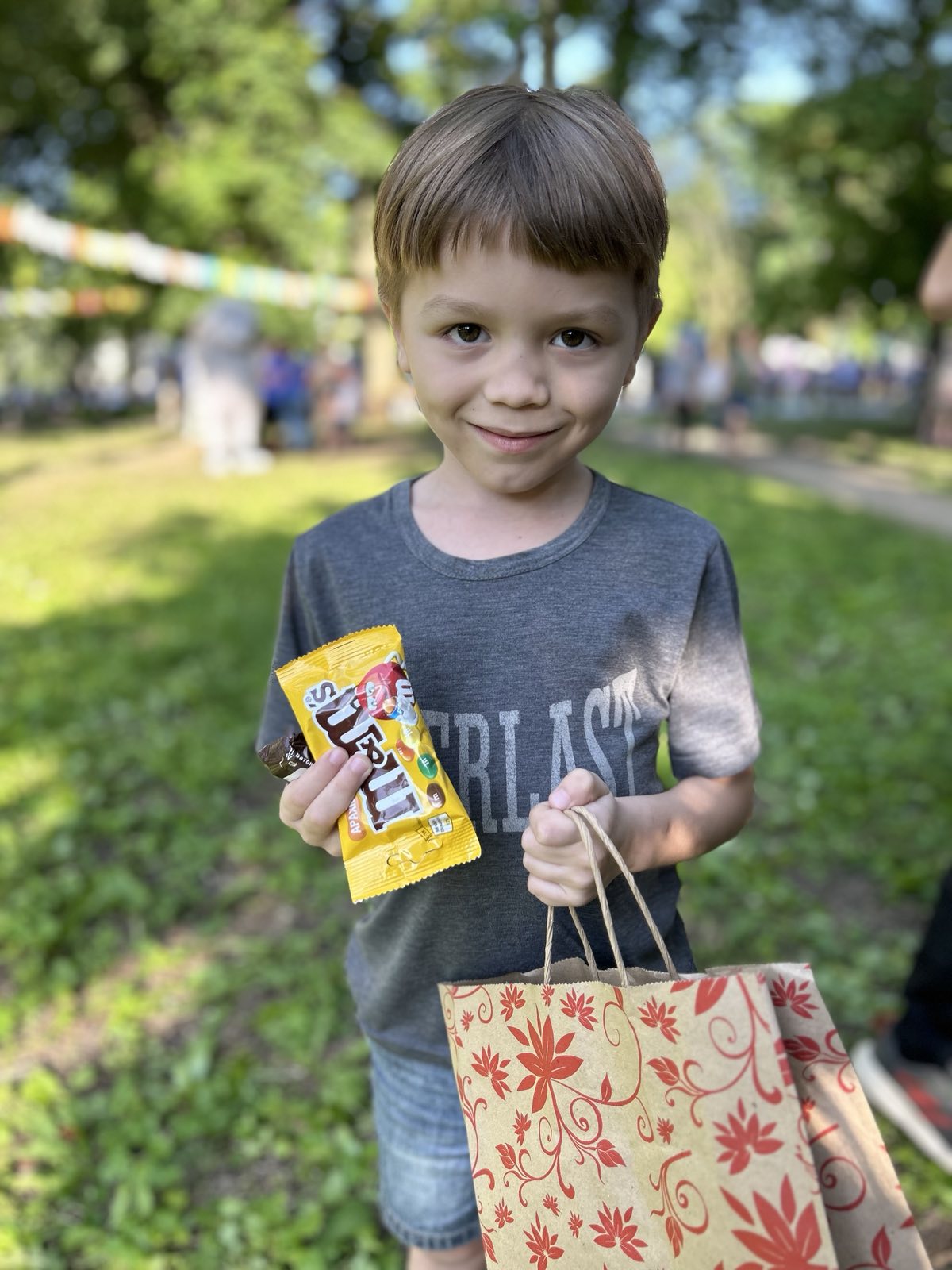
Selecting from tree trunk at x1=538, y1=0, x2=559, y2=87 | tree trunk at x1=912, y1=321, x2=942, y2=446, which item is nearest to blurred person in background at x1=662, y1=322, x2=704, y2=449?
tree trunk at x1=912, y1=321, x2=942, y2=446

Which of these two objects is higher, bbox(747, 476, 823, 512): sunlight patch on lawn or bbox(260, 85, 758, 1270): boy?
bbox(260, 85, 758, 1270): boy

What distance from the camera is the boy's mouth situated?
48.6 inches

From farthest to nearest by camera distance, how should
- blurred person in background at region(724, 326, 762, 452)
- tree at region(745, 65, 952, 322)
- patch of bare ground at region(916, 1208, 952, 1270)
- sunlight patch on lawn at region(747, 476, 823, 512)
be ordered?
blurred person in background at region(724, 326, 762, 452)
tree at region(745, 65, 952, 322)
sunlight patch on lawn at region(747, 476, 823, 512)
patch of bare ground at region(916, 1208, 952, 1270)

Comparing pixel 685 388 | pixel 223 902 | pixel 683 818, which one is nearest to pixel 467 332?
pixel 683 818

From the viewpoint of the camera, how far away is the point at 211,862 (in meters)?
3.46

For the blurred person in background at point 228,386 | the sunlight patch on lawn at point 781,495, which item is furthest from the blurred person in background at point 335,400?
the sunlight patch on lawn at point 781,495

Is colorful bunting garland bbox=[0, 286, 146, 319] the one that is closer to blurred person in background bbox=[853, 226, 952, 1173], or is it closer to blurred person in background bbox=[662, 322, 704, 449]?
blurred person in background bbox=[662, 322, 704, 449]

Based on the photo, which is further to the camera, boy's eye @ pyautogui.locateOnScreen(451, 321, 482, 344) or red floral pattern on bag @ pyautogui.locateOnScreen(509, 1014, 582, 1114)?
boy's eye @ pyautogui.locateOnScreen(451, 321, 482, 344)

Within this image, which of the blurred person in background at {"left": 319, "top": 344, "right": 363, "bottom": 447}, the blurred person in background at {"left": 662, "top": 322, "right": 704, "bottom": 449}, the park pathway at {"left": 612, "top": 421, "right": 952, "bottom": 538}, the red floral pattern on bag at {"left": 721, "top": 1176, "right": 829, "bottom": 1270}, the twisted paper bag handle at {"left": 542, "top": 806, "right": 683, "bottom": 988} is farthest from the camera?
the blurred person in background at {"left": 662, "top": 322, "right": 704, "bottom": 449}

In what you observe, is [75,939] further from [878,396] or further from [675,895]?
[878,396]

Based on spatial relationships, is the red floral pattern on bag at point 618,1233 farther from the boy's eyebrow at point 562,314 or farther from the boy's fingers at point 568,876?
the boy's eyebrow at point 562,314

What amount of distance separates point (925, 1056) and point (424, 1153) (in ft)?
4.01

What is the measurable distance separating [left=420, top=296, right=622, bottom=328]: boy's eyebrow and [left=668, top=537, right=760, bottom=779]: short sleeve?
33cm

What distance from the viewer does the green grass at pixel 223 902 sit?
87.6 inches
